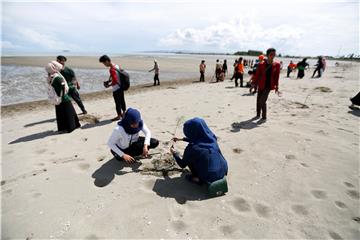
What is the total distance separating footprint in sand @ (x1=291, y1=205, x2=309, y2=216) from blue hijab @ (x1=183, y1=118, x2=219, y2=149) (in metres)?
1.27

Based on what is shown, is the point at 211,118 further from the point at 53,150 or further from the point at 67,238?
the point at 67,238

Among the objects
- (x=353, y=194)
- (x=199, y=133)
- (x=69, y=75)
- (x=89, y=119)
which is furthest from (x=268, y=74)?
(x=69, y=75)

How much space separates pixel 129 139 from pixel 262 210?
92.2 inches

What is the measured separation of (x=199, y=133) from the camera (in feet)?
9.57

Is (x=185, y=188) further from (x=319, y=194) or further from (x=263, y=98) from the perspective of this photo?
(x=263, y=98)

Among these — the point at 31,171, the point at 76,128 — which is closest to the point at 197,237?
the point at 31,171

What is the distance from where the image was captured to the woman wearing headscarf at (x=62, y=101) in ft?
16.6

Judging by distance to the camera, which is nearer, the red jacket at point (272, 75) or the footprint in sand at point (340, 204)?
the footprint in sand at point (340, 204)

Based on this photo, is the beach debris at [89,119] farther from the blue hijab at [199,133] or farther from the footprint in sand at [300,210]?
the footprint in sand at [300,210]

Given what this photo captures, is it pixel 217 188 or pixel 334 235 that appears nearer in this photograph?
pixel 334 235

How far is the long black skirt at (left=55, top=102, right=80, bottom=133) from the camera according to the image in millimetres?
5324

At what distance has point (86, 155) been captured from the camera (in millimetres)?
4141

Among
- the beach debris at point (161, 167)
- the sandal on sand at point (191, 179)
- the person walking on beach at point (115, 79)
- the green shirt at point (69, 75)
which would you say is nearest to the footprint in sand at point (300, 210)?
the sandal on sand at point (191, 179)

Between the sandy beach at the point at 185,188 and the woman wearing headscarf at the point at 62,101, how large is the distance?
12.1 inches
